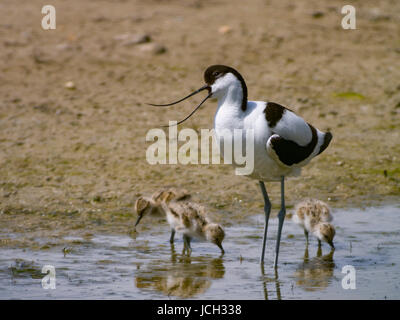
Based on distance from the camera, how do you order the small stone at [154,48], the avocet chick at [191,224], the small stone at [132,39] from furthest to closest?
the small stone at [132,39], the small stone at [154,48], the avocet chick at [191,224]

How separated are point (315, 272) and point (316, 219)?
813 mm

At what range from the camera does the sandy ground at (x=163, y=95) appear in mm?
8680

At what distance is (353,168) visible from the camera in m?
9.56

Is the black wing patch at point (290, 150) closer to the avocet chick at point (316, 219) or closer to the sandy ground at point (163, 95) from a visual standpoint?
the avocet chick at point (316, 219)

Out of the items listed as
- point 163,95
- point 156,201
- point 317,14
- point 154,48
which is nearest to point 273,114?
point 156,201

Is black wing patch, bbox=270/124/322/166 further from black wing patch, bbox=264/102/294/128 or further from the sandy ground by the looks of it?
the sandy ground

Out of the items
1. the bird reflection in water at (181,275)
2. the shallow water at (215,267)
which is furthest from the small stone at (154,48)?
the bird reflection in water at (181,275)

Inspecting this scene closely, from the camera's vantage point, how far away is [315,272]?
665cm

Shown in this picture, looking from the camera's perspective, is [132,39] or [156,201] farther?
[132,39]

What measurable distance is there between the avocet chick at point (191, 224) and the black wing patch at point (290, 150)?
0.93m

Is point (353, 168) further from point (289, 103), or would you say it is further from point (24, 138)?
point (24, 138)

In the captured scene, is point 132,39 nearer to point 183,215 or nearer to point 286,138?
point 183,215
